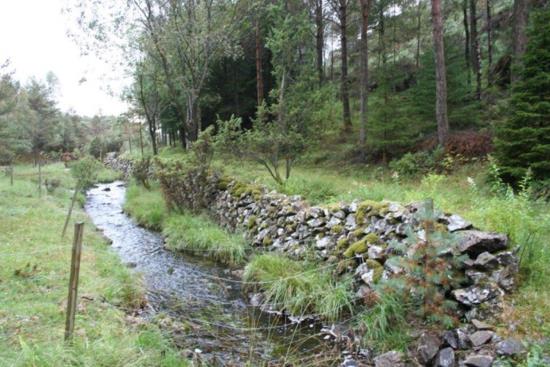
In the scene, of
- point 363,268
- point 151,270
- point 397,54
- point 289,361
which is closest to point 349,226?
point 363,268

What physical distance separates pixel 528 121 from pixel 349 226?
4.74 metres

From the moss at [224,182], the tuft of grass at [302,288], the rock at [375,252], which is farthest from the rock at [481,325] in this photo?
the moss at [224,182]

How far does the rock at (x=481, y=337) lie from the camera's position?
11.6ft

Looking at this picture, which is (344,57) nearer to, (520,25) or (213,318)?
(520,25)

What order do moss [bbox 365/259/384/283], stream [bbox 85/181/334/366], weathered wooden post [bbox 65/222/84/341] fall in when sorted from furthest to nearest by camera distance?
moss [bbox 365/259/384/283] < stream [bbox 85/181/334/366] < weathered wooden post [bbox 65/222/84/341]

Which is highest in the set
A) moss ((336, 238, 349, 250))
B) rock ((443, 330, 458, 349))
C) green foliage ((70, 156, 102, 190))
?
green foliage ((70, 156, 102, 190))

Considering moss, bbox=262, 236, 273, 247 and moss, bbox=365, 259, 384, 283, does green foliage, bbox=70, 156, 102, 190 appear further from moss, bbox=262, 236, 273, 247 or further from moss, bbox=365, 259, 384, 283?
moss, bbox=365, 259, 384, 283

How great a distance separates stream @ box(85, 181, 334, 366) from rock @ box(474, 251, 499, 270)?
2.14 meters

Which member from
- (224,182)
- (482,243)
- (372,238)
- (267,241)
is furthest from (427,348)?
(224,182)

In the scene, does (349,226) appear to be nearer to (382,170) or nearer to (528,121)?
(528,121)

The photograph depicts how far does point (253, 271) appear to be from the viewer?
6789mm

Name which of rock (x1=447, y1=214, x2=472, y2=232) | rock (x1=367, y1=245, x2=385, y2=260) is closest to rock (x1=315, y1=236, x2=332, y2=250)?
rock (x1=367, y1=245, x2=385, y2=260)

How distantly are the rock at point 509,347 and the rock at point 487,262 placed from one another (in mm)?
895

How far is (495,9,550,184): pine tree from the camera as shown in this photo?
7.20m
